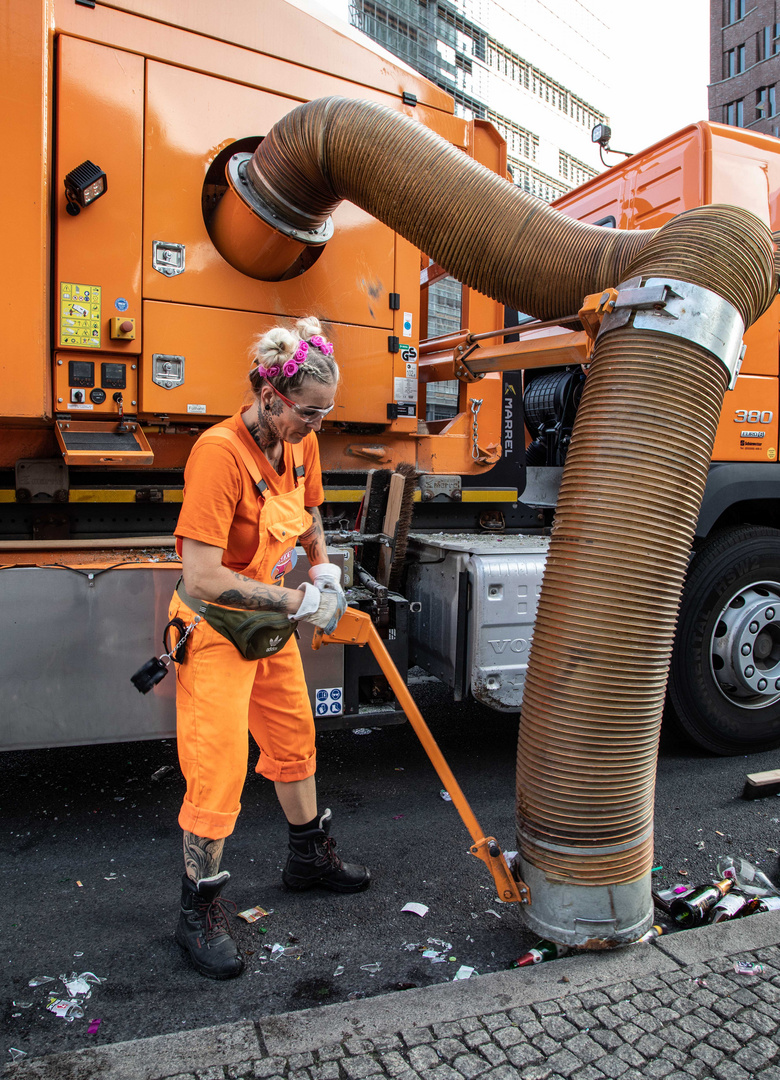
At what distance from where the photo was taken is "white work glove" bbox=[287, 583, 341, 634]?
2248 millimetres

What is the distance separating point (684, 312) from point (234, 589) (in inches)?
62.1

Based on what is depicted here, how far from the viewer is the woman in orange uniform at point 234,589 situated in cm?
213

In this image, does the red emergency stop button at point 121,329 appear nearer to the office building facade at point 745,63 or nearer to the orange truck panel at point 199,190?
the orange truck panel at point 199,190

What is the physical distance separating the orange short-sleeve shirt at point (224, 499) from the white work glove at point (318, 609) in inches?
8.8

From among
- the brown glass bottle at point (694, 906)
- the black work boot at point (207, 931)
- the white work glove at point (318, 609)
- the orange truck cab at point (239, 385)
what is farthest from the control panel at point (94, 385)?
the brown glass bottle at point (694, 906)

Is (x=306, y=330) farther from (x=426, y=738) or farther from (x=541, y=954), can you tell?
(x=541, y=954)

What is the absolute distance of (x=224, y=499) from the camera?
83.4 inches

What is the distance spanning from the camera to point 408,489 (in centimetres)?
340

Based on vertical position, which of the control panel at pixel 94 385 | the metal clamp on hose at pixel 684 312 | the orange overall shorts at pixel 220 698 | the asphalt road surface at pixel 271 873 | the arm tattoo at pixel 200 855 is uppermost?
the metal clamp on hose at pixel 684 312

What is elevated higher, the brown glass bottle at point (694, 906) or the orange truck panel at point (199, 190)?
the orange truck panel at point (199, 190)

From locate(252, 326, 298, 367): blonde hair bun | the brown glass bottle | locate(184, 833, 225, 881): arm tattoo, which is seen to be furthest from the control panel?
the brown glass bottle

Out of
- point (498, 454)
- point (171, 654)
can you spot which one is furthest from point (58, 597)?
point (498, 454)

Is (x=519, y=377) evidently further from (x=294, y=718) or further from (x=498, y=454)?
(x=294, y=718)

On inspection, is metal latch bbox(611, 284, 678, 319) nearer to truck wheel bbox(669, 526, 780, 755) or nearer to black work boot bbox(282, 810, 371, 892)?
truck wheel bbox(669, 526, 780, 755)
